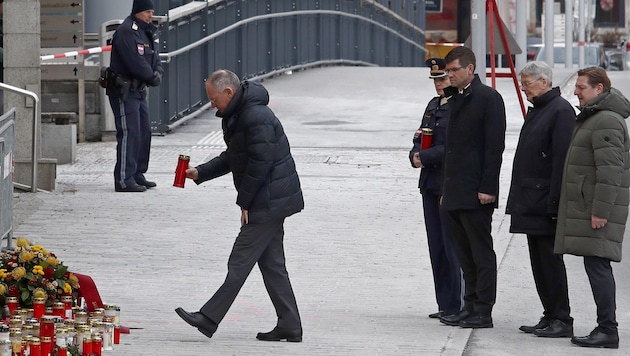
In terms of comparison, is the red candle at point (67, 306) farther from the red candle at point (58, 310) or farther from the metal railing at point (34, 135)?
the metal railing at point (34, 135)

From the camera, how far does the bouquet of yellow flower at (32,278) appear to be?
7.99 metres

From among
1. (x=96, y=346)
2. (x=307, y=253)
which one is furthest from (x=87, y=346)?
(x=307, y=253)

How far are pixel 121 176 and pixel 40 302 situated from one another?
6.22 metres

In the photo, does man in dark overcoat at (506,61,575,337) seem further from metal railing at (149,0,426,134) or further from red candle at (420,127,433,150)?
metal railing at (149,0,426,134)

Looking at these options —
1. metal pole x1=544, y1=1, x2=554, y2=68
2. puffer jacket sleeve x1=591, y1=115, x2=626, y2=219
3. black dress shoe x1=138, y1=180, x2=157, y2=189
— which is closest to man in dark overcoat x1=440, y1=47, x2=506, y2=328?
puffer jacket sleeve x1=591, y1=115, x2=626, y2=219

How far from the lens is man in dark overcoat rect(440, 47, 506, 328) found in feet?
27.4

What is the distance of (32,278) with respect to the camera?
802 centimetres

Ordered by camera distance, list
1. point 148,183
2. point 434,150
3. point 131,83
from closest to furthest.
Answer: point 434,150
point 131,83
point 148,183

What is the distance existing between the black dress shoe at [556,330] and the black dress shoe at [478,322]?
32cm

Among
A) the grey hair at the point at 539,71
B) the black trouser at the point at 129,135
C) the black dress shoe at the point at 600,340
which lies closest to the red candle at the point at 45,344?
the black dress shoe at the point at 600,340

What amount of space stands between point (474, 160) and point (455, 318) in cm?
99

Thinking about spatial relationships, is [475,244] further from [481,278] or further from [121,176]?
[121,176]

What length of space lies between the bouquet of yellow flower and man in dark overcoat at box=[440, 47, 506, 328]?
2256 millimetres

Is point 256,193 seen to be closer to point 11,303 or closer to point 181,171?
point 181,171
